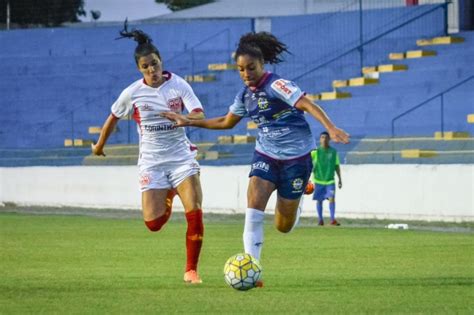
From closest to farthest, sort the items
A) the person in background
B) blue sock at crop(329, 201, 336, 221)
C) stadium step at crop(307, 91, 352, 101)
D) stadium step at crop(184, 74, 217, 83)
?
blue sock at crop(329, 201, 336, 221) < the person in background < stadium step at crop(307, 91, 352, 101) < stadium step at crop(184, 74, 217, 83)

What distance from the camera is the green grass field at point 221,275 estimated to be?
10.6m

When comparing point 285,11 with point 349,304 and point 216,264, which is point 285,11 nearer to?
point 216,264

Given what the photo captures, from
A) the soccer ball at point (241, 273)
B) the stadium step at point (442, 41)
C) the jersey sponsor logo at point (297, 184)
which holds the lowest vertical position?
the soccer ball at point (241, 273)

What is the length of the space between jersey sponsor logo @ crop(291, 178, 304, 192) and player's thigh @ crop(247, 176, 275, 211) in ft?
0.78

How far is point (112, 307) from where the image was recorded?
34.4 feet

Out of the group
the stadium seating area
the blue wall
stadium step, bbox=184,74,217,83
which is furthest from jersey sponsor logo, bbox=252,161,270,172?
stadium step, bbox=184,74,217,83

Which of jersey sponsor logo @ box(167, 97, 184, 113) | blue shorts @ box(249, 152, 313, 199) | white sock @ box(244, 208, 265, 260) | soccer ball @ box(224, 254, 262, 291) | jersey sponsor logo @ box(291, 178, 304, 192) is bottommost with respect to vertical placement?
soccer ball @ box(224, 254, 262, 291)

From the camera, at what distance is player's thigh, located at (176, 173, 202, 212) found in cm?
1339

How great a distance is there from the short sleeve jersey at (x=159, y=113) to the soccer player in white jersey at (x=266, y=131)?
0.68m

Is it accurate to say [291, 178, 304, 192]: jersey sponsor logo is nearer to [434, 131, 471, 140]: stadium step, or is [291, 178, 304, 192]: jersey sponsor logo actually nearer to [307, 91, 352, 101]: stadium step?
[434, 131, 471, 140]: stadium step

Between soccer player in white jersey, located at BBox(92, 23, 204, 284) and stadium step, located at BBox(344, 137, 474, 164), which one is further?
stadium step, located at BBox(344, 137, 474, 164)

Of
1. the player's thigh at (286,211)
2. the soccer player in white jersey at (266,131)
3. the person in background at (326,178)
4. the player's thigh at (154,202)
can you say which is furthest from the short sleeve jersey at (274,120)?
the person in background at (326,178)

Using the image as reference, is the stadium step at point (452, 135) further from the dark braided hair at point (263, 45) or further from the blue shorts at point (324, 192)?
the dark braided hair at point (263, 45)

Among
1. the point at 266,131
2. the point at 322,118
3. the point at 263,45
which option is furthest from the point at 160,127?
the point at 322,118
